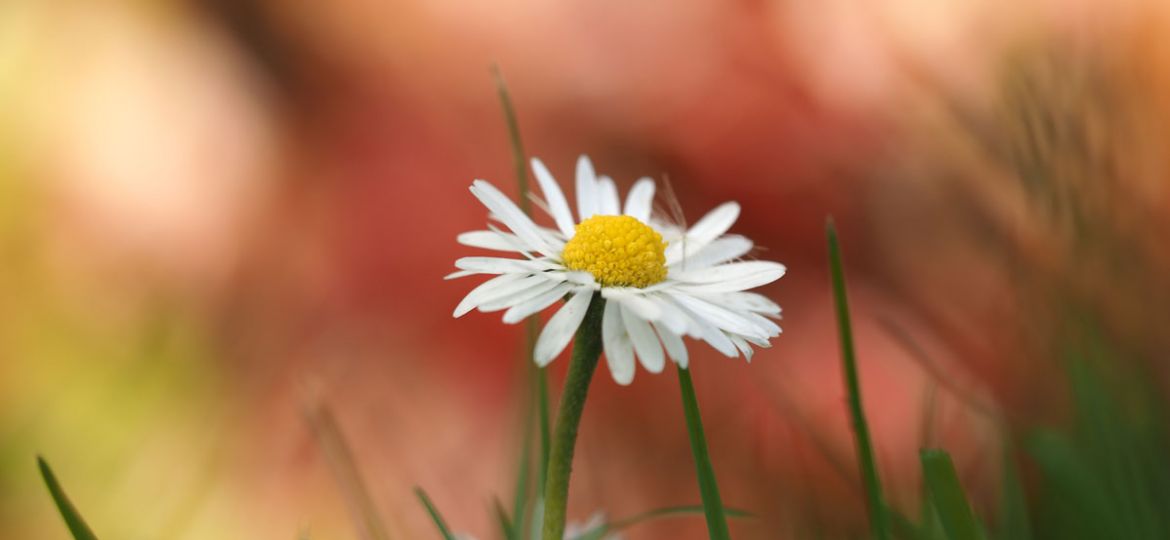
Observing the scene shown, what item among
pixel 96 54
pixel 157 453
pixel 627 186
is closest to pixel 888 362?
pixel 627 186

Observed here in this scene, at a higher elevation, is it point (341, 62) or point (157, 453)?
point (341, 62)

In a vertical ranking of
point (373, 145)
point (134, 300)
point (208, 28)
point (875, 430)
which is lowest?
point (875, 430)

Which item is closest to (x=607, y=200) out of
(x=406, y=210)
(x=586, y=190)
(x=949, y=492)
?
(x=586, y=190)

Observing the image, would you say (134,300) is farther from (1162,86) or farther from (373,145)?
(1162,86)

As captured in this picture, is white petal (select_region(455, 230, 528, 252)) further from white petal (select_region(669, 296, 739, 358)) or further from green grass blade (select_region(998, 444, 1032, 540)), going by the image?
green grass blade (select_region(998, 444, 1032, 540))

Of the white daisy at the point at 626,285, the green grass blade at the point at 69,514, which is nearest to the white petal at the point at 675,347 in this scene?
the white daisy at the point at 626,285

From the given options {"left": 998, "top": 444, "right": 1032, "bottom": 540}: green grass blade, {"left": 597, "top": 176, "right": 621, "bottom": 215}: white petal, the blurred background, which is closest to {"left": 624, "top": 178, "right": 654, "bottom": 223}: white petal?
{"left": 597, "top": 176, "right": 621, "bottom": 215}: white petal
